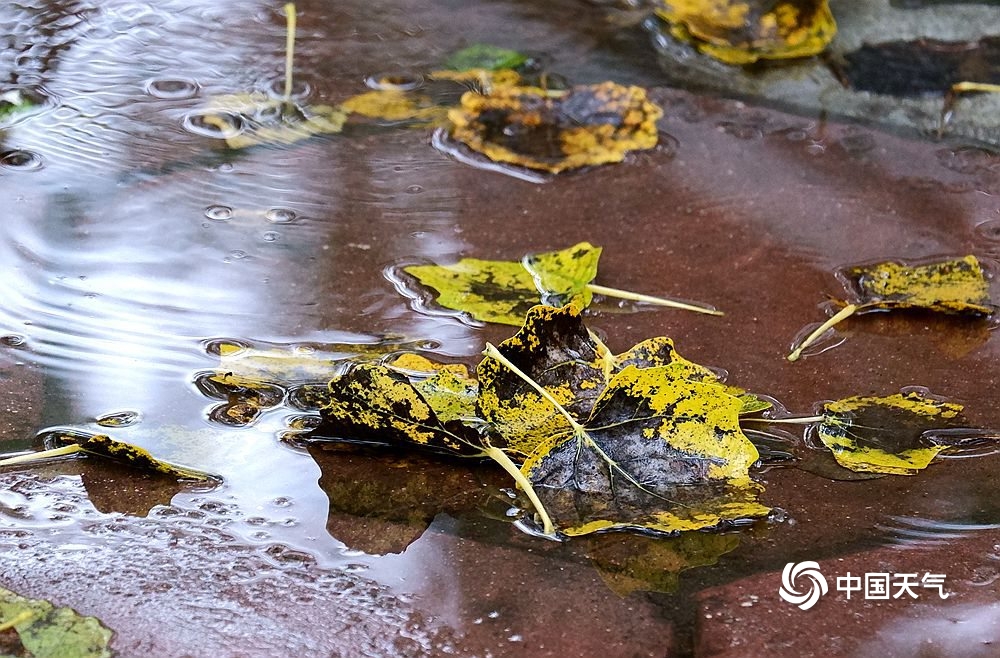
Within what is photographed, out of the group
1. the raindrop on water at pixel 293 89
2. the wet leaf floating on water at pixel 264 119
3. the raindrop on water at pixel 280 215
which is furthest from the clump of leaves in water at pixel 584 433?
the raindrop on water at pixel 293 89

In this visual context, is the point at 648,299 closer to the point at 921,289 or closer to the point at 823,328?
the point at 823,328

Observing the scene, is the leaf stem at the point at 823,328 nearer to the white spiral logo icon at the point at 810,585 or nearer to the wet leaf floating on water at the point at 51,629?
the white spiral logo icon at the point at 810,585

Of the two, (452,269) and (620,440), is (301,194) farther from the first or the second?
(620,440)

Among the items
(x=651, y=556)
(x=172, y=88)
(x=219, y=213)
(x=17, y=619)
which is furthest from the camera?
(x=172, y=88)

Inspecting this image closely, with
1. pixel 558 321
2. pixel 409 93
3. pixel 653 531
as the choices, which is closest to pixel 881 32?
pixel 409 93

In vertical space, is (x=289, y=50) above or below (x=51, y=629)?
above

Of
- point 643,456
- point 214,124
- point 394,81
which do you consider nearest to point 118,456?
point 643,456
